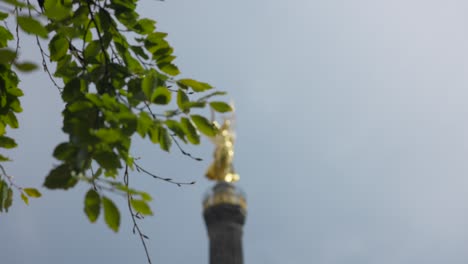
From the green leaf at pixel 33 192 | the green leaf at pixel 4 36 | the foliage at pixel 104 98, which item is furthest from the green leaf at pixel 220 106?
the green leaf at pixel 4 36

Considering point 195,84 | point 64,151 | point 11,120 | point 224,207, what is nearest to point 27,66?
point 64,151

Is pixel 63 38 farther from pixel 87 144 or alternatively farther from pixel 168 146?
pixel 87 144

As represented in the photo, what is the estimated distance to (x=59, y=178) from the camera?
73.8 inches

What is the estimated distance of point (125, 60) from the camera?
2.75m

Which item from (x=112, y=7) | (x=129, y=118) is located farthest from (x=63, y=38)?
(x=129, y=118)

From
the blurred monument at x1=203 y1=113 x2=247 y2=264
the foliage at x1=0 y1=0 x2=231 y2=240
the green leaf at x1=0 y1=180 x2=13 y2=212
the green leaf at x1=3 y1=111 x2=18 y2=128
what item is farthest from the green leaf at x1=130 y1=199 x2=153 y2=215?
the blurred monument at x1=203 y1=113 x2=247 y2=264

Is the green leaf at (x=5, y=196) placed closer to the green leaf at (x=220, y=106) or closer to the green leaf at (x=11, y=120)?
the green leaf at (x=11, y=120)

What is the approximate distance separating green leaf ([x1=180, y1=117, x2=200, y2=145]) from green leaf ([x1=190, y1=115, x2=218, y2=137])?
2 cm

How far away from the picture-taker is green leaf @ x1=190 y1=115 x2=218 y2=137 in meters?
2.20

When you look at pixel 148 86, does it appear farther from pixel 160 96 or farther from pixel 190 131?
pixel 190 131

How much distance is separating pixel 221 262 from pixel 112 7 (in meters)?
33.8

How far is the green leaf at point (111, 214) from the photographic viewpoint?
178cm

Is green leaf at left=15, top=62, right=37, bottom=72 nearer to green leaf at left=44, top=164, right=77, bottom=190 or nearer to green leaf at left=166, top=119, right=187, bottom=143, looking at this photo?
green leaf at left=44, top=164, right=77, bottom=190

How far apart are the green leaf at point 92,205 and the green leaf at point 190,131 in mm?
485
